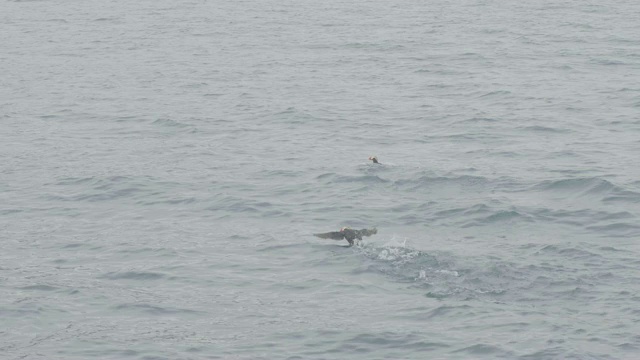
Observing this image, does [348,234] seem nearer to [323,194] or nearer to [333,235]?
[333,235]

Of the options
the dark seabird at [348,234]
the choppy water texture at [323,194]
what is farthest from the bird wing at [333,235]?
the choppy water texture at [323,194]

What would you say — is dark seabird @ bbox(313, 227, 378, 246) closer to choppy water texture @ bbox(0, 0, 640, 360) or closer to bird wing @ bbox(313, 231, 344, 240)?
bird wing @ bbox(313, 231, 344, 240)

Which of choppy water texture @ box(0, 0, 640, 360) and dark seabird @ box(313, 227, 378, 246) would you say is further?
dark seabird @ box(313, 227, 378, 246)

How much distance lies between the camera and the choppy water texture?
24.1 m

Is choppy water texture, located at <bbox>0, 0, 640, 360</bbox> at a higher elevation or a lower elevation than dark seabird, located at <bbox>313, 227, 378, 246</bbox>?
lower

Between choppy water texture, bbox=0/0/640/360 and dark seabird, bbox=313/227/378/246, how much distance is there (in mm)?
414

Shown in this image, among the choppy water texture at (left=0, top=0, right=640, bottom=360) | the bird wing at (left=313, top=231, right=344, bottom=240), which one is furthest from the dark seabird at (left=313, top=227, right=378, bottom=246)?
the choppy water texture at (left=0, top=0, right=640, bottom=360)

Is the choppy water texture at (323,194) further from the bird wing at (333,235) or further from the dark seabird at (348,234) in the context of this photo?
the bird wing at (333,235)

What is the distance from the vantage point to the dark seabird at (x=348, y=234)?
28003mm

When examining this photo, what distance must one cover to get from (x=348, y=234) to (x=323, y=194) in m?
5.86

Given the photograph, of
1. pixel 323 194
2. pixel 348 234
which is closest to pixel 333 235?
pixel 348 234

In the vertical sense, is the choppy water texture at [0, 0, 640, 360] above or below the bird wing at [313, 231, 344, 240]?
below

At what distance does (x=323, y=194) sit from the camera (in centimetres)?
3381

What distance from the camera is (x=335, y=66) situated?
53094mm
